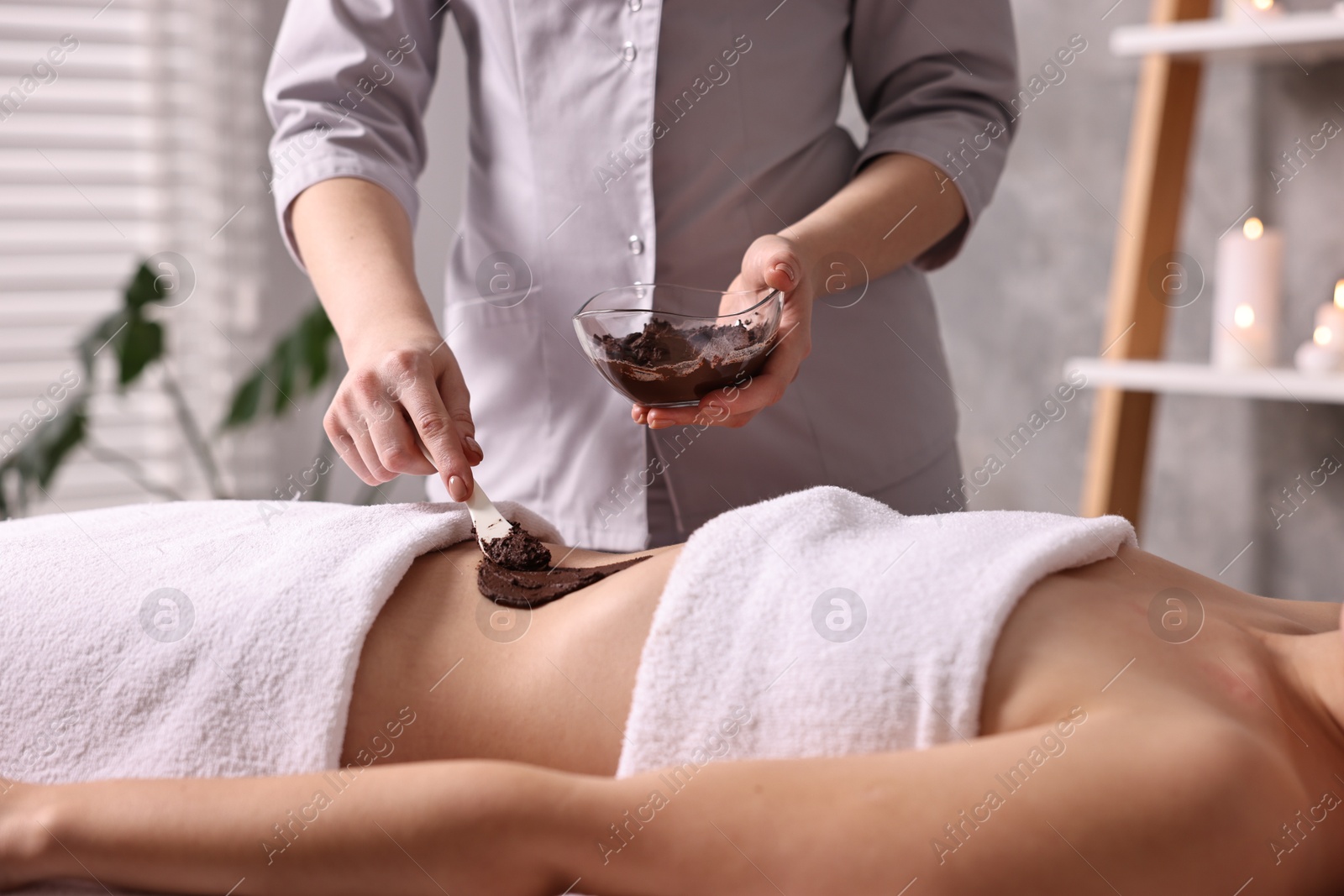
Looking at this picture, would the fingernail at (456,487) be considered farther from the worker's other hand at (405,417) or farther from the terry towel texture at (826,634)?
the terry towel texture at (826,634)

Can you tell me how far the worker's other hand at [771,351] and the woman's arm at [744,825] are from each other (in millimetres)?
314

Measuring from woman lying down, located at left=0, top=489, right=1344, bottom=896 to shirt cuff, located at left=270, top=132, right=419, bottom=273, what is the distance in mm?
327

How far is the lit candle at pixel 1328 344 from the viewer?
1.62 m

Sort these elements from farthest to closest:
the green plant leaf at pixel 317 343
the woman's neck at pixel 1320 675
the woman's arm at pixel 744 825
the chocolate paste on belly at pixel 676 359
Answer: the green plant leaf at pixel 317 343
the chocolate paste on belly at pixel 676 359
the woman's neck at pixel 1320 675
the woman's arm at pixel 744 825

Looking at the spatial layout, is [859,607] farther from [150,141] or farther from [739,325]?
[150,141]

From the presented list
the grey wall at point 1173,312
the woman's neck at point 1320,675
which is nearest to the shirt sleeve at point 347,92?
the woman's neck at point 1320,675

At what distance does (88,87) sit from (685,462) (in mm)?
1678

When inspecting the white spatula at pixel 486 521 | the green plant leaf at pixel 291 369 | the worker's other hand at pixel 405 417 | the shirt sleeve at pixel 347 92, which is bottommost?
the green plant leaf at pixel 291 369

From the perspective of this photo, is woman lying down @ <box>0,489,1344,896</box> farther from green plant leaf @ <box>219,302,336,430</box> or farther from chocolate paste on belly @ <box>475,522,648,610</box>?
green plant leaf @ <box>219,302,336,430</box>

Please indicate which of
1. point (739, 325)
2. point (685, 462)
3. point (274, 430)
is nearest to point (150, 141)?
point (274, 430)

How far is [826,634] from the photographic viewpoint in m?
0.69

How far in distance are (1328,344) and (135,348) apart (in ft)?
6.10

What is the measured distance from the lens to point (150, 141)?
2148 mm

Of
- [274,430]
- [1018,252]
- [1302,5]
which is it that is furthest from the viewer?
[274,430]
